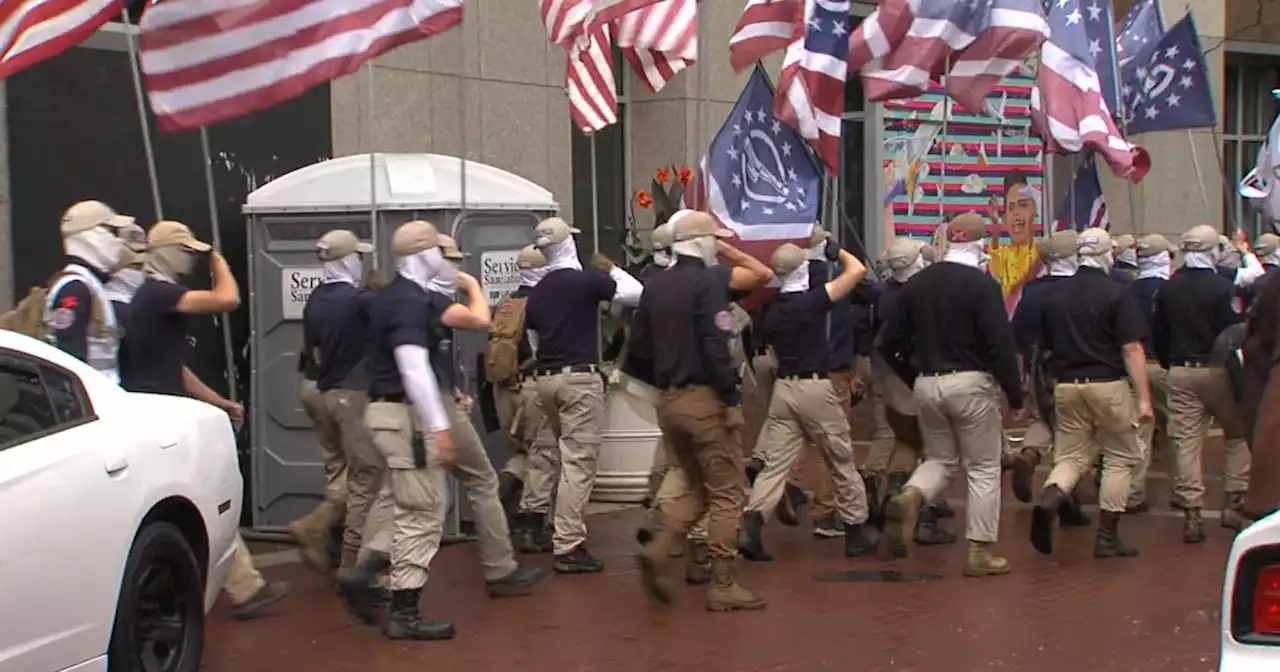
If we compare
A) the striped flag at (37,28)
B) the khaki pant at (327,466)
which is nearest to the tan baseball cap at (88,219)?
the striped flag at (37,28)

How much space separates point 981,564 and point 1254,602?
601 cm

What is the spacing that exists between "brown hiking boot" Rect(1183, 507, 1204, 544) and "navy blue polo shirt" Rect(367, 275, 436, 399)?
5.27 meters

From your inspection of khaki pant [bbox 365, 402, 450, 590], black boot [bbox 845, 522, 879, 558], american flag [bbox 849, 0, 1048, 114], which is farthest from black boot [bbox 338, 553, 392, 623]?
american flag [bbox 849, 0, 1048, 114]

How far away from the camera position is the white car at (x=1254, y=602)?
427 centimetres

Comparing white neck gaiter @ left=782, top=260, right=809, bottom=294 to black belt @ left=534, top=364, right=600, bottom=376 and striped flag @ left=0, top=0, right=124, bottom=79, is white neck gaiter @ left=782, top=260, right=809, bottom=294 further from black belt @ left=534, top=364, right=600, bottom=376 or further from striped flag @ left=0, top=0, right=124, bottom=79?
Result: striped flag @ left=0, top=0, right=124, bottom=79

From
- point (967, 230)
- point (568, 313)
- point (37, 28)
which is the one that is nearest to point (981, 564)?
point (967, 230)

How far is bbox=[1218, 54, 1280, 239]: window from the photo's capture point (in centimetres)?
2597

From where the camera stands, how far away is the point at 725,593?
30.6ft

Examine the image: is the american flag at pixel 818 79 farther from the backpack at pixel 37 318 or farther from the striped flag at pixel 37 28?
the backpack at pixel 37 318

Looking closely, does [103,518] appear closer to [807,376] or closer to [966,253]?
[807,376]

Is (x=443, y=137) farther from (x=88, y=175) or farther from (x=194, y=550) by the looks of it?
(x=194, y=550)

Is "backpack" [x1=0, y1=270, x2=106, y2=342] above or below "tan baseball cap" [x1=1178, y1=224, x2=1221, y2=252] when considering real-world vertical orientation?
below

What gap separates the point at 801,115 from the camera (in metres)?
12.6

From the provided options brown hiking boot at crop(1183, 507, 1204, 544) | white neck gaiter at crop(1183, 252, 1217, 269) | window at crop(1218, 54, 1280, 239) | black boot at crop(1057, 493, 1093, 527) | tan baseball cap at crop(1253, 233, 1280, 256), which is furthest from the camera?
window at crop(1218, 54, 1280, 239)
